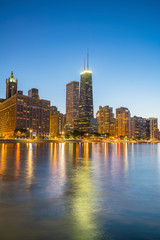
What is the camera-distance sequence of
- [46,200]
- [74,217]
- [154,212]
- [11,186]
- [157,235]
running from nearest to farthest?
1. [157,235]
2. [74,217]
3. [154,212]
4. [46,200]
5. [11,186]

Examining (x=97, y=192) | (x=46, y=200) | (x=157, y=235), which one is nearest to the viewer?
(x=157, y=235)

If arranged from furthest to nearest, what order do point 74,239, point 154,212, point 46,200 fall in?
1. point 46,200
2. point 154,212
3. point 74,239

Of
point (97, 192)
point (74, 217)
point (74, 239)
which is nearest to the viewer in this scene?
point (74, 239)

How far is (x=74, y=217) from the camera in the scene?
8.38m

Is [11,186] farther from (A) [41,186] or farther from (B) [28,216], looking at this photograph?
(B) [28,216]

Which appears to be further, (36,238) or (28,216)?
(28,216)

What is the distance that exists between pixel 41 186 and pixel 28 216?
572cm

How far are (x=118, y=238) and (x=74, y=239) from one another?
137 cm

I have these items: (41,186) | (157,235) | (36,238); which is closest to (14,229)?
(36,238)

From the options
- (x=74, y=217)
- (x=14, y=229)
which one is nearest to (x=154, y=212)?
(x=74, y=217)

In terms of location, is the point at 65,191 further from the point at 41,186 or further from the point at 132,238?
Answer: the point at 132,238

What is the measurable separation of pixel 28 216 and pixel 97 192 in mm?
5258

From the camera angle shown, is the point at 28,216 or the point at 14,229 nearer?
the point at 14,229

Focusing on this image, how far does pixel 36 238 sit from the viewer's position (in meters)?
6.64
